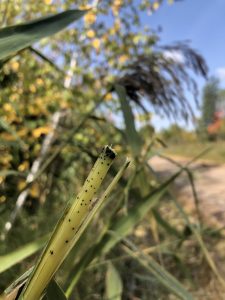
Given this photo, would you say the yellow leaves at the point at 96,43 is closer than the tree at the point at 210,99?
Yes

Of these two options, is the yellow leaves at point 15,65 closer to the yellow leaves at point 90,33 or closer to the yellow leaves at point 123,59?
the yellow leaves at point 90,33

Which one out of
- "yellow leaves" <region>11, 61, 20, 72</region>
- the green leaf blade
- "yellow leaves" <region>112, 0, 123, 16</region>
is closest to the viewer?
the green leaf blade

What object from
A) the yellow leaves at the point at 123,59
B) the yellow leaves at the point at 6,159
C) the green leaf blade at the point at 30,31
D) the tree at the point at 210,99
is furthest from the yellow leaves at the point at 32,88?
the tree at the point at 210,99

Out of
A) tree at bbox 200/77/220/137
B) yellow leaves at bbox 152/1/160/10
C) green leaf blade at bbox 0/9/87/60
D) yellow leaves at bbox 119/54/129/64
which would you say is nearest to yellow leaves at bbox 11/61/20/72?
yellow leaves at bbox 119/54/129/64

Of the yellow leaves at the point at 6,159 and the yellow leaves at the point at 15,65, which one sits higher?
the yellow leaves at the point at 15,65

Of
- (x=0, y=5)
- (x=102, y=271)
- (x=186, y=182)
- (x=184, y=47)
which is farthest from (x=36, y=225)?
(x=186, y=182)

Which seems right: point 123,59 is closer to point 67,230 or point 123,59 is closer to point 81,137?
point 81,137

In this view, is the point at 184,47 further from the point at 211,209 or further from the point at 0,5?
the point at 211,209

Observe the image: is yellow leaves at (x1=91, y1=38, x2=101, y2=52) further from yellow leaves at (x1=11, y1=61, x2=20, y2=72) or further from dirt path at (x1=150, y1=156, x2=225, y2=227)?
dirt path at (x1=150, y1=156, x2=225, y2=227)
